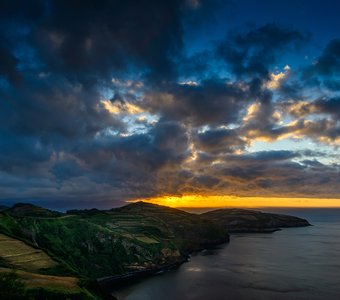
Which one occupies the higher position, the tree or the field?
the field

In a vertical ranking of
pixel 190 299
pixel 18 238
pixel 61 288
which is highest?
pixel 18 238

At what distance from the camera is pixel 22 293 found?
3216 inches

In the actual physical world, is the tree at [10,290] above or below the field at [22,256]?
below

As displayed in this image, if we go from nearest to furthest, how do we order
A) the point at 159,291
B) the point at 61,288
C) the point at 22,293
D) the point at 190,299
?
the point at 22,293 < the point at 61,288 < the point at 190,299 < the point at 159,291

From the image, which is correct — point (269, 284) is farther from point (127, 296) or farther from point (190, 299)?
point (127, 296)

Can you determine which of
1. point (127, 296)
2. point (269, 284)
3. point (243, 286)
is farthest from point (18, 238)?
point (269, 284)

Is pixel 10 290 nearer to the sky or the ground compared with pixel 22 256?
nearer to the ground

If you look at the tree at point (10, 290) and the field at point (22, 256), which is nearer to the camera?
the tree at point (10, 290)

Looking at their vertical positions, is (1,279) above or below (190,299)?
above

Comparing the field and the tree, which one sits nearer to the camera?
the tree

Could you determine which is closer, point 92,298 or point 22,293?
point 22,293

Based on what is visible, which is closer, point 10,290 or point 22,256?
point 10,290

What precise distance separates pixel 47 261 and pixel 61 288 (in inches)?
1958

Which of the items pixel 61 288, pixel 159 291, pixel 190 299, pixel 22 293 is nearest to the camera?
pixel 22 293
